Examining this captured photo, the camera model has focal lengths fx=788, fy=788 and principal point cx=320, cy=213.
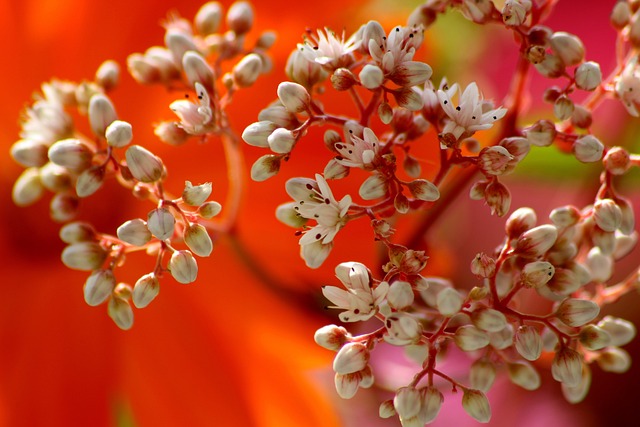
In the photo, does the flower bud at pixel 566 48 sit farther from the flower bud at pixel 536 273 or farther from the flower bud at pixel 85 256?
the flower bud at pixel 85 256

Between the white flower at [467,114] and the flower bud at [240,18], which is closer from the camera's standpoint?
the white flower at [467,114]

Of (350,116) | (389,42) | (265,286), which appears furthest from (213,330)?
(389,42)

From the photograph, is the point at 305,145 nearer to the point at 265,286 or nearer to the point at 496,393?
the point at 265,286

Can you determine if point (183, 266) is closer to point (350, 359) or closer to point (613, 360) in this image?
point (350, 359)

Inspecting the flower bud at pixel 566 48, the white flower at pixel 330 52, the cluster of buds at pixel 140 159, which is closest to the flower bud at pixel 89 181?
the cluster of buds at pixel 140 159

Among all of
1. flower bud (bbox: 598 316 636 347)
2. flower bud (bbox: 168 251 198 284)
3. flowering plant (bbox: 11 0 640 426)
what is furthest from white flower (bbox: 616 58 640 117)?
flower bud (bbox: 168 251 198 284)
